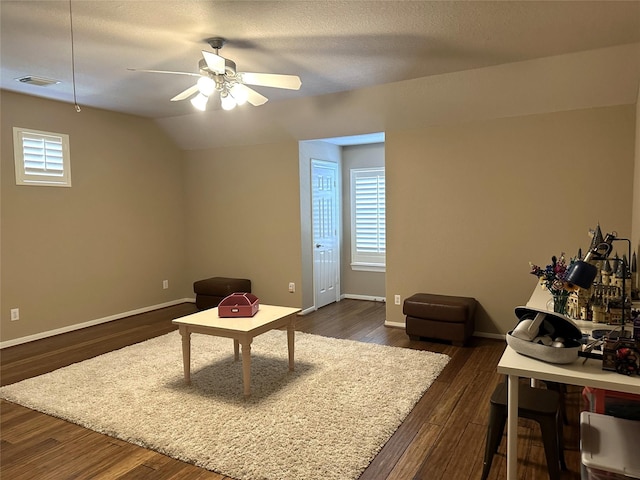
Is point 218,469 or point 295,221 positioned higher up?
point 295,221

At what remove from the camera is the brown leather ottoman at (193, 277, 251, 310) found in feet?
19.6

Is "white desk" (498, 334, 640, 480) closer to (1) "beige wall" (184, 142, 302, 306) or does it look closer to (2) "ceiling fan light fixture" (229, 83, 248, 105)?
(2) "ceiling fan light fixture" (229, 83, 248, 105)

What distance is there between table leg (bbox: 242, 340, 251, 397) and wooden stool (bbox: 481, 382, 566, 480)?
1.73 m

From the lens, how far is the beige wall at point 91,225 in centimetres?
482

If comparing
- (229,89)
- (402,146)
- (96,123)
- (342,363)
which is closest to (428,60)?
(402,146)

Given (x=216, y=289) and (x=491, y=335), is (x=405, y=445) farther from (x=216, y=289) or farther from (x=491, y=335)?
(x=216, y=289)

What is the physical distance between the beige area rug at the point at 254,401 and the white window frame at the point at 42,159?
2.23 meters

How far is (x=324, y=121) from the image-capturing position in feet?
17.6

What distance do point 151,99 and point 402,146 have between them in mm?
2996

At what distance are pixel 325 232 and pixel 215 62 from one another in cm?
379

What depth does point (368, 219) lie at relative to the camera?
6.73 m

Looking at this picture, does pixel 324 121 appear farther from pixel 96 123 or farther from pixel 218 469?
pixel 218 469

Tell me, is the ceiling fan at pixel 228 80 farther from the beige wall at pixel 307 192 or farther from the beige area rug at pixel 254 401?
the beige area rug at pixel 254 401

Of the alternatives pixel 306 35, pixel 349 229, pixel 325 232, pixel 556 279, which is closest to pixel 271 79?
pixel 306 35
